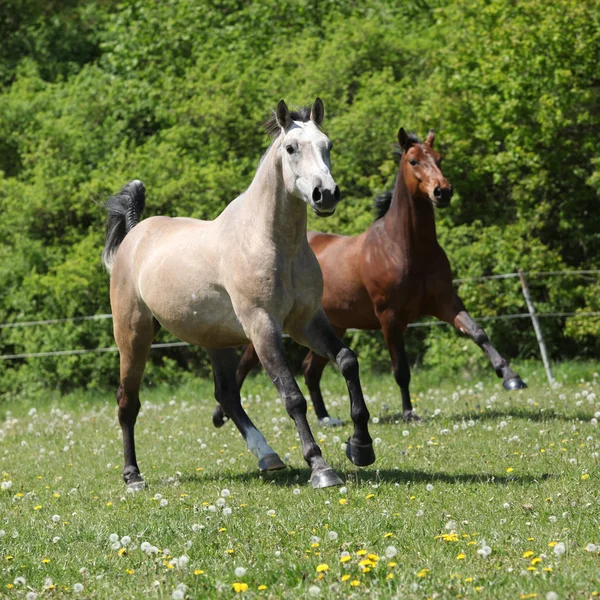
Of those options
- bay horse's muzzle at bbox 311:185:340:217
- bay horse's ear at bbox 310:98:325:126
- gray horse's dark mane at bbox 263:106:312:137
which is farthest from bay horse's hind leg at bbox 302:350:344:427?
bay horse's muzzle at bbox 311:185:340:217

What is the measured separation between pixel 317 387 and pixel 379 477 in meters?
4.20

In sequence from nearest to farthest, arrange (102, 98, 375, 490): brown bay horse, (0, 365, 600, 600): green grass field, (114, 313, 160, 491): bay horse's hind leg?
(0, 365, 600, 600): green grass field, (102, 98, 375, 490): brown bay horse, (114, 313, 160, 491): bay horse's hind leg

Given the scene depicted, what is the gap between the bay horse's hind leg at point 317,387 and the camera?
34.2 feet

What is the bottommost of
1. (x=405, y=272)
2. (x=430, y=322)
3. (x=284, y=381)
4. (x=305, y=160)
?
(x=430, y=322)

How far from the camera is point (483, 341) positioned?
9547mm

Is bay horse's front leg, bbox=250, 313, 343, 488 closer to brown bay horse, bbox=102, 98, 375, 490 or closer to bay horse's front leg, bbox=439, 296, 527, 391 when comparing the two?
brown bay horse, bbox=102, 98, 375, 490

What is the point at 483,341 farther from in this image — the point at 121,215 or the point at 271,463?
the point at 121,215

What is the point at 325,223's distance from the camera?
52.1 feet

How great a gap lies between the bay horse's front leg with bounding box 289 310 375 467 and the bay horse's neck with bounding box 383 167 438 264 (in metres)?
3.52

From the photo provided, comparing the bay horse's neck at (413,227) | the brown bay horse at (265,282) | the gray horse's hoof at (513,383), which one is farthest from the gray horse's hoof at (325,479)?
the bay horse's neck at (413,227)

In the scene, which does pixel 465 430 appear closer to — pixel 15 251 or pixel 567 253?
pixel 567 253

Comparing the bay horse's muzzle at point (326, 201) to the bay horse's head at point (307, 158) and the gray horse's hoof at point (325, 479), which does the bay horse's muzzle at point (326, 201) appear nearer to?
the bay horse's head at point (307, 158)

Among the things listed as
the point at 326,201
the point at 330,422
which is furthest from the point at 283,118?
the point at 330,422

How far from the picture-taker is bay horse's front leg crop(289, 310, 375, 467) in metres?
6.54
